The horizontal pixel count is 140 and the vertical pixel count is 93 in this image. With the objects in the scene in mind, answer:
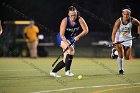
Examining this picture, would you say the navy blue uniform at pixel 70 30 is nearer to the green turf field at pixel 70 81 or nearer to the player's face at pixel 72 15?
the player's face at pixel 72 15

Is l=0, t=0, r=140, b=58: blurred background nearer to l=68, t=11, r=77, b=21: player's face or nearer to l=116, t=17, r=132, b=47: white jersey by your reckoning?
l=116, t=17, r=132, b=47: white jersey

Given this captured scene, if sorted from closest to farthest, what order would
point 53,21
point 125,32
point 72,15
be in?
point 72,15
point 125,32
point 53,21

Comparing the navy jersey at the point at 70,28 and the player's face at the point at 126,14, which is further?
the player's face at the point at 126,14

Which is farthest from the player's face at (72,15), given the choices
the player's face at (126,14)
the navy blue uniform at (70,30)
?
the player's face at (126,14)

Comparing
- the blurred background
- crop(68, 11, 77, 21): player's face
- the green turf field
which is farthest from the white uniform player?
the blurred background

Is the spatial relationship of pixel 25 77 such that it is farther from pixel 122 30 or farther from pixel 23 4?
pixel 23 4

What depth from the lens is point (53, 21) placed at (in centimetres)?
4012

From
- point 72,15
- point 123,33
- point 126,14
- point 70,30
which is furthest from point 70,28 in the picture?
point 123,33

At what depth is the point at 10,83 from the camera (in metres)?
15.2

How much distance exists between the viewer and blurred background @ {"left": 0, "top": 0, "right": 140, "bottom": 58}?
3128 centimetres

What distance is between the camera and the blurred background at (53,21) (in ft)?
103

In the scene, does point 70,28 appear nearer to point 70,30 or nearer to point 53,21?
point 70,30

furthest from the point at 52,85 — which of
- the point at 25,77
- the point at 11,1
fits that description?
the point at 11,1

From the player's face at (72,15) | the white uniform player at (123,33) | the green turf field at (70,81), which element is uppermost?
the player's face at (72,15)
